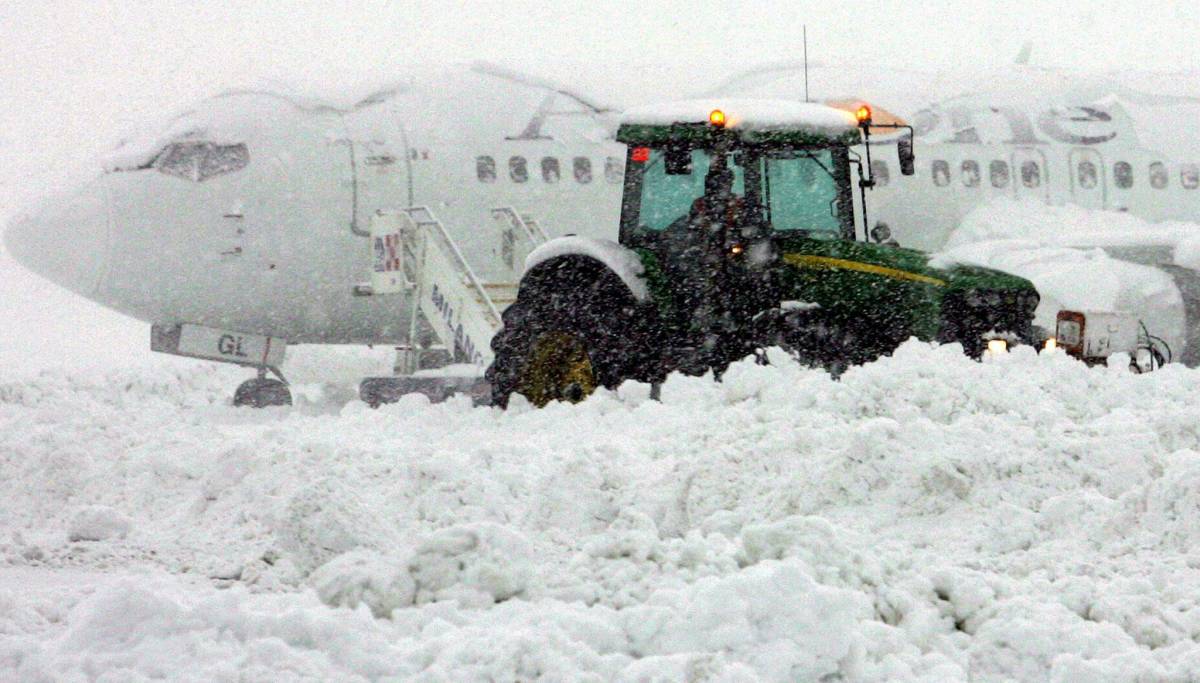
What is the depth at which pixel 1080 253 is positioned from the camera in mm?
14695

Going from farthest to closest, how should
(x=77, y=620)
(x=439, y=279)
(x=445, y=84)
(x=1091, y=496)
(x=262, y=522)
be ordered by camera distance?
(x=445, y=84)
(x=439, y=279)
(x=262, y=522)
(x=1091, y=496)
(x=77, y=620)

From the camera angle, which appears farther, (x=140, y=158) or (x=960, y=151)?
(x=960, y=151)

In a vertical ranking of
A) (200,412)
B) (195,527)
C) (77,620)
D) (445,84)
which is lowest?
(200,412)

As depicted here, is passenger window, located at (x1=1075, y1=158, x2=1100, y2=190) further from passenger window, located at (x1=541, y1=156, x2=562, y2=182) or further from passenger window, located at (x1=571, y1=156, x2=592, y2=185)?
passenger window, located at (x1=541, y1=156, x2=562, y2=182)

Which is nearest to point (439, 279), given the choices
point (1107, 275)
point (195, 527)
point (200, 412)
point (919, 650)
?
point (200, 412)

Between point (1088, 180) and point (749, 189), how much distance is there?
7.64 meters

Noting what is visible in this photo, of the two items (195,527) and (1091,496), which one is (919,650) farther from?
(195,527)

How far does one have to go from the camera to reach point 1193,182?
1738 cm

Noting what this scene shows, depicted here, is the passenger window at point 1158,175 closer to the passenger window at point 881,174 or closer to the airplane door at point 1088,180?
the airplane door at point 1088,180

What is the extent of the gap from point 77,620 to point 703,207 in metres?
6.76

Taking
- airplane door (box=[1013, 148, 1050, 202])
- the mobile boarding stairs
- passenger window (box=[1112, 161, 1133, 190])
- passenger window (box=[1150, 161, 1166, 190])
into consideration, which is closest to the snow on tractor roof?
the mobile boarding stairs

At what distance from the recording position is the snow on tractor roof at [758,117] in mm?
10258

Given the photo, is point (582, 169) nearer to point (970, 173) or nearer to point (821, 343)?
point (970, 173)

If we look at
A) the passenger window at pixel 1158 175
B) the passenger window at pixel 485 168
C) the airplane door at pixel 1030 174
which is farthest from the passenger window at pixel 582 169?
the passenger window at pixel 1158 175
